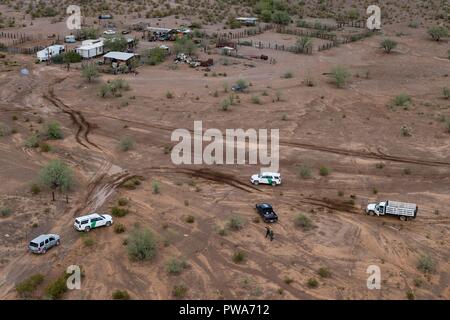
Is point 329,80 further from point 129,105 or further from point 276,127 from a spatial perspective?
point 129,105

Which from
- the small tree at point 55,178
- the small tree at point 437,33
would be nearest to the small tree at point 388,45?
the small tree at point 437,33

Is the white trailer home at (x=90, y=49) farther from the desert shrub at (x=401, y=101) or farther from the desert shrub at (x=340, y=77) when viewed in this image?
the desert shrub at (x=401, y=101)

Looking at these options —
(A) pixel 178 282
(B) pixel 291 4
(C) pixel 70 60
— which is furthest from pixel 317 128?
(B) pixel 291 4

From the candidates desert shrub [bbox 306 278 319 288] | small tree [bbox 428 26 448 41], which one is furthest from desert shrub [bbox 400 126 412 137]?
small tree [bbox 428 26 448 41]

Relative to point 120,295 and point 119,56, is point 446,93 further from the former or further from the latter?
point 120,295

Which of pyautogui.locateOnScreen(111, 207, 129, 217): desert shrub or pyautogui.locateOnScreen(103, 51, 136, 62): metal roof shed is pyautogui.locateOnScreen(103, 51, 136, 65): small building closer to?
pyautogui.locateOnScreen(103, 51, 136, 62): metal roof shed

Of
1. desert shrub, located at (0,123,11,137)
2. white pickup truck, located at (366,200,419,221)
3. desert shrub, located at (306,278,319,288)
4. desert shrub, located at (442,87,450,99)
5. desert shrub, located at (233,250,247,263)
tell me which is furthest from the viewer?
desert shrub, located at (442,87,450,99)
